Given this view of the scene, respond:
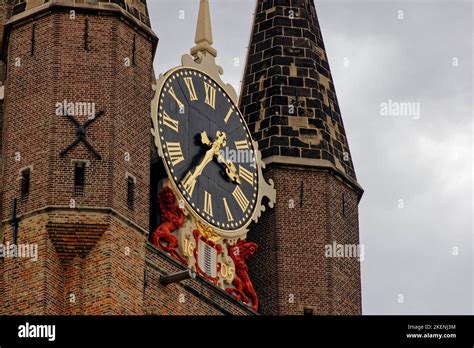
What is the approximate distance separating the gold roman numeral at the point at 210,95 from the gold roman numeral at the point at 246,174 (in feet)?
5.01

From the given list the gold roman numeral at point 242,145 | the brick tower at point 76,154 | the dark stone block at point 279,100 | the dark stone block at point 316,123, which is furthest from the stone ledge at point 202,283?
the dark stone block at point 279,100

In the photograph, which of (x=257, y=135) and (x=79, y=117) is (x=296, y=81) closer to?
(x=257, y=135)

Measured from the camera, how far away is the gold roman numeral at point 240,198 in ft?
200

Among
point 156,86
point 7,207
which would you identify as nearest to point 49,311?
point 7,207

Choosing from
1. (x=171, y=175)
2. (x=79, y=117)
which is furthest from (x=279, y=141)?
(x=79, y=117)

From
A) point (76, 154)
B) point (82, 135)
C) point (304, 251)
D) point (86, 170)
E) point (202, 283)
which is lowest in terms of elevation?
point (202, 283)

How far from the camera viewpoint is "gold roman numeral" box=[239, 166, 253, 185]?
2420 inches

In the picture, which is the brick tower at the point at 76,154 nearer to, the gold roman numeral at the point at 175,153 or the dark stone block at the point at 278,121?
the gold roman numeral at the point at 175,153

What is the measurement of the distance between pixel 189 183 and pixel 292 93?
578cm

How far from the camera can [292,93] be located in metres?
64.4

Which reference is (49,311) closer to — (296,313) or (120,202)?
(120,202)

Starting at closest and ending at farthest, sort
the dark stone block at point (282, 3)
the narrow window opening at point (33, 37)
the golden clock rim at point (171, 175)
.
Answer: the narrow window opening at point (33, 37)
the golden clock rim at point (171, 175)
the dark stone block at point (282, 3)
